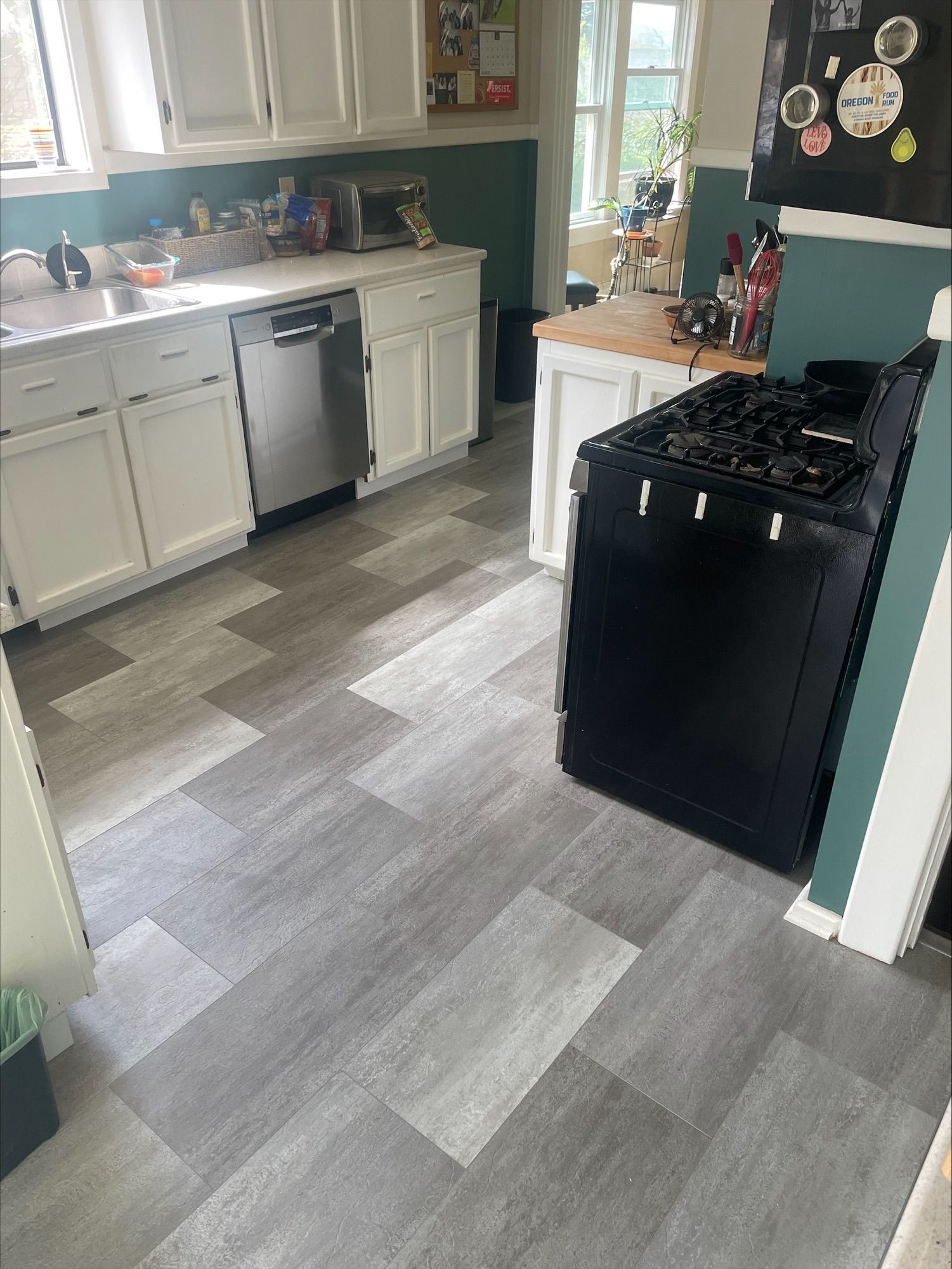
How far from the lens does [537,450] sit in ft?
9.84

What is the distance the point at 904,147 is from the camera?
1656 mm

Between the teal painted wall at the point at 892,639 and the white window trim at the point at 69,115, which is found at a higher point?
the white window trim at the point at 69,115

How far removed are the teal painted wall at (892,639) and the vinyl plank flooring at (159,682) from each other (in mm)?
1739

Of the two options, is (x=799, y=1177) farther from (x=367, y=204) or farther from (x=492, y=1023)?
(x=367, y=204)

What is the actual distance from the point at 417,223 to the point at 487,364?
0.67 meters

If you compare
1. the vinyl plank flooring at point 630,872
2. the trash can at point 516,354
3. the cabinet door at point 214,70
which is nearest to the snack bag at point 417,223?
the cabinet door at point 214,70

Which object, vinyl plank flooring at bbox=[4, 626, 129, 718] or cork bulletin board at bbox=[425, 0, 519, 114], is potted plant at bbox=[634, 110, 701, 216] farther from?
vinyl plank flooring at bbox=[4, 626, 129, 718]

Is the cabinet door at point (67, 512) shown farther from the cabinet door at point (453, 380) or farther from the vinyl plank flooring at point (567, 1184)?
the vinyl plank flooring at point (567, 1184)

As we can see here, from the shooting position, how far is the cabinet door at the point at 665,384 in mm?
2559

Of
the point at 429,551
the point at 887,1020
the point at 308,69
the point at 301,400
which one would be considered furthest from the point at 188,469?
the point at 887,1020

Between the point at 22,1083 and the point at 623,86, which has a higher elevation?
the point at 623,86

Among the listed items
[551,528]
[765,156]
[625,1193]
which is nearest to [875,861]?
[625,1193]

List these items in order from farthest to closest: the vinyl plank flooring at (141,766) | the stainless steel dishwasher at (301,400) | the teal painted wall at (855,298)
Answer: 1. the stainless steel dishwasher at (301,400)
2. the vinyl plank flooring at (141,766)
3. the teal painted wall at (855,298)

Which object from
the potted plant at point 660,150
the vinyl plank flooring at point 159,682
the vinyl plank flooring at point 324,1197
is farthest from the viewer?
the potted plant at point 660,150
